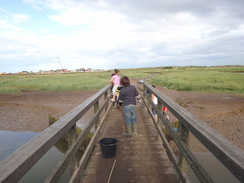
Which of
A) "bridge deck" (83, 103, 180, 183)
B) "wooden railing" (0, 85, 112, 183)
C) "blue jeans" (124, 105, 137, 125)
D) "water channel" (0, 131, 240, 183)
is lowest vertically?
"water channel" (0, 131, 240, 183)

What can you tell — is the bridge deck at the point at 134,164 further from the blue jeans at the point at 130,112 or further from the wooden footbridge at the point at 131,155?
the blue jeans at the point at 130,112

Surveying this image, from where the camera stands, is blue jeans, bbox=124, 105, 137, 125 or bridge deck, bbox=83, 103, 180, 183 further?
blue jeans, bbox=124, 105, 137, 125

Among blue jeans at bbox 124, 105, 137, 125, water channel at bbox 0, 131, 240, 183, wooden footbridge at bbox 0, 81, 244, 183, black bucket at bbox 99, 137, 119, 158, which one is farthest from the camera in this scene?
water channel at bbox 0, 131, 240, 183

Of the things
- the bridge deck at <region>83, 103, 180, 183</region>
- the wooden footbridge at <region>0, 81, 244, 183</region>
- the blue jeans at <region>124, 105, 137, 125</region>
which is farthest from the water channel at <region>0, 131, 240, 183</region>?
the blue jeans at <region>124, 105, 137, 125</region>

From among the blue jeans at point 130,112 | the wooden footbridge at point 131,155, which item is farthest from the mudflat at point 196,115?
the wooden footbridge at point 131,155

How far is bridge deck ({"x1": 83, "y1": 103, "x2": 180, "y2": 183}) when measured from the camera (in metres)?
2.97

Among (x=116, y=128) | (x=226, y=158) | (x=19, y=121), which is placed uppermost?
(x=226, y=158)

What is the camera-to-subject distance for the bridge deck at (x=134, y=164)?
2.97m

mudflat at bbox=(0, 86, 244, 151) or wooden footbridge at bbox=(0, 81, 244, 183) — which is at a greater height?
wooden footbridge at bbox=(0, 81, 244, 183)

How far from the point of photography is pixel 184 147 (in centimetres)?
239

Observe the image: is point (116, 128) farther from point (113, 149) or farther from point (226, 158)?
point (226, 158)

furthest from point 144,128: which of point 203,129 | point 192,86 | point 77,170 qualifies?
point 192,86

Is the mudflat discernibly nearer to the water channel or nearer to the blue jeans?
the water channel

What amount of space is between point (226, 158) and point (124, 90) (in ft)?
11.5
